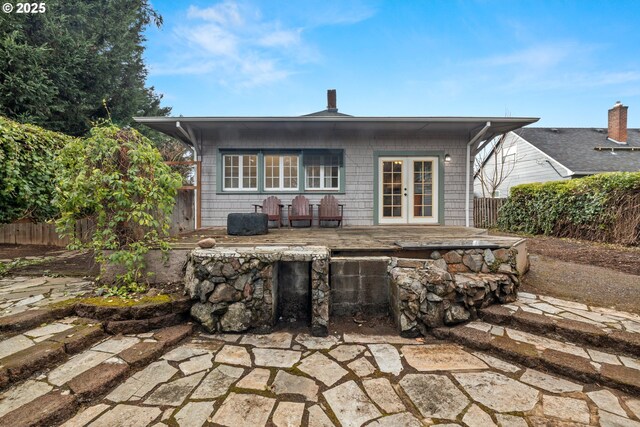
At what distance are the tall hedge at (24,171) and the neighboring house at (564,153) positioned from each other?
573 inches

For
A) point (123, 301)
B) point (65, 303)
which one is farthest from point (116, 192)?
point (65, 303)

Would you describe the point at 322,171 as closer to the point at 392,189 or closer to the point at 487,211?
the point at 392,189

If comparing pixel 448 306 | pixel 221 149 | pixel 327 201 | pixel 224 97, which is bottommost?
pixel 448 306

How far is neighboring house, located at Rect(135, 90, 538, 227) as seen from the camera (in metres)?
5.85

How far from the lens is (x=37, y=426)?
1.32 meters

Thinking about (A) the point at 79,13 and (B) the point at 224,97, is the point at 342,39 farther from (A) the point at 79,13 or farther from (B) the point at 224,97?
(A) the point at 79,13

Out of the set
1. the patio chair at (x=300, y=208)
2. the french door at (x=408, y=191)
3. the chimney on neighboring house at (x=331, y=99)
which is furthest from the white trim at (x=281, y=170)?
the chimney on neighboring house at (x=331, y=99)

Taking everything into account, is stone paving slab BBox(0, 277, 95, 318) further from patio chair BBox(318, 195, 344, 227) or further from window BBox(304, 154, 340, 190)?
window BBox(304, 154, 340, 190)

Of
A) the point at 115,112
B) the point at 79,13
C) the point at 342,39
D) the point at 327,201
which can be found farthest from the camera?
the point at 342,39

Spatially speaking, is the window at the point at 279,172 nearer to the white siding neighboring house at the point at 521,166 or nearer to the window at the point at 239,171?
the window at the point at 239,171

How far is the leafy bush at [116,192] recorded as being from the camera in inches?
96.3

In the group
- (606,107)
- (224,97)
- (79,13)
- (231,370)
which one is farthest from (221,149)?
(606,107)

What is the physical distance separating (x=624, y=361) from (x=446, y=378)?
131cm

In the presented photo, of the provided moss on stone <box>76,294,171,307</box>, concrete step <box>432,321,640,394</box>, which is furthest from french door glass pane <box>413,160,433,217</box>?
moss on stone <box>76,294,171,307</box>
